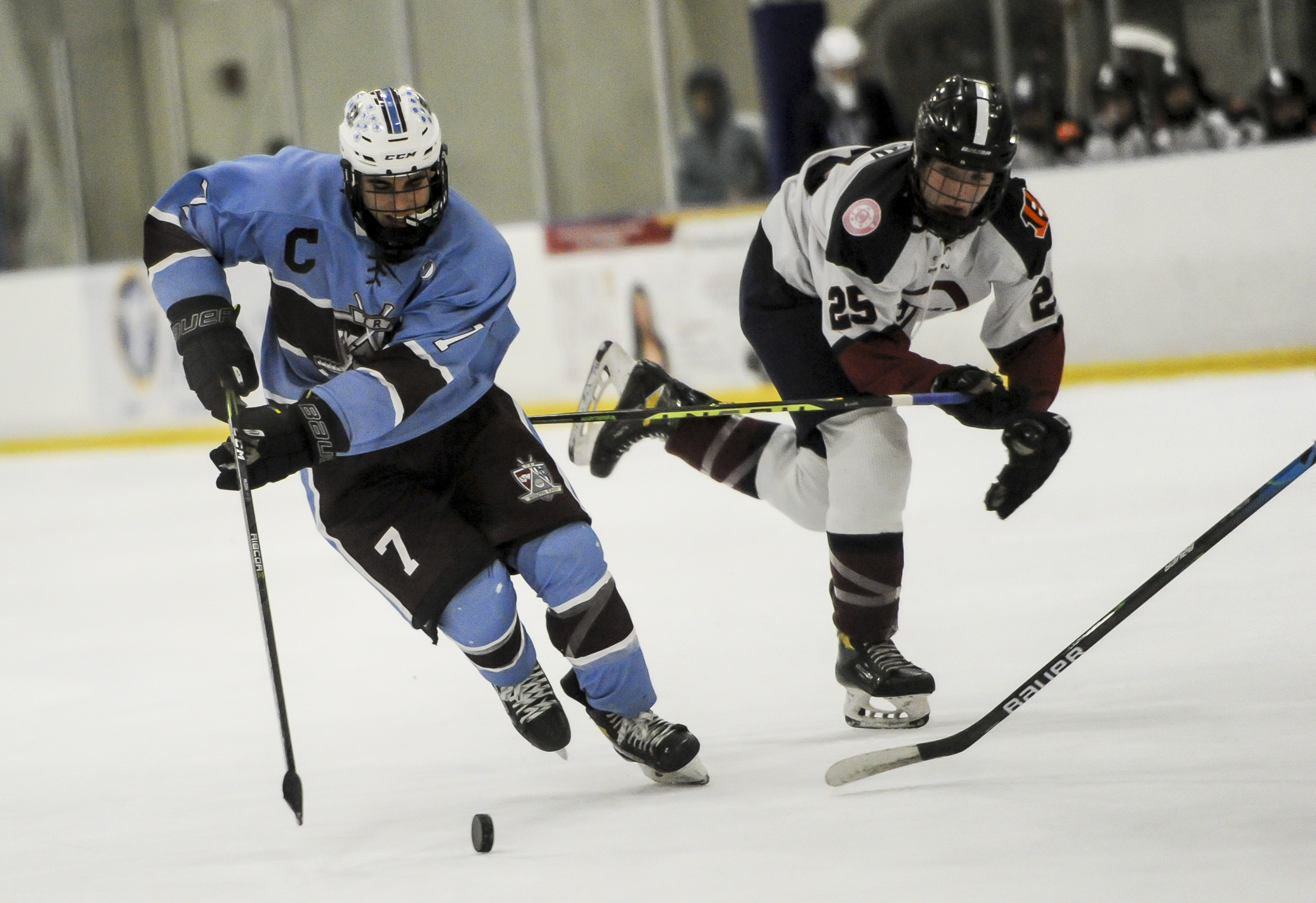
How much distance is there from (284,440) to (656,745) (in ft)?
2.43

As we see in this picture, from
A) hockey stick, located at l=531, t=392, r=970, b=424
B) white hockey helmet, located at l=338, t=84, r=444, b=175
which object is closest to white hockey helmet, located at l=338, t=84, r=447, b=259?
white hockey helmet, located at l=338, t=84, r=444, b=175

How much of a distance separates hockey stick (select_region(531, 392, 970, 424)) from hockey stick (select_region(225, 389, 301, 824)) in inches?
25.8

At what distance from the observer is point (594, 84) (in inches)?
378

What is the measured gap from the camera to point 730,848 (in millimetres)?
2139

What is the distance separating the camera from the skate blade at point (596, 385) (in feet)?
11.3

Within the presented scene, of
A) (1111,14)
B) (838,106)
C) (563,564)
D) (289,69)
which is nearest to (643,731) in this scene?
(563,564)

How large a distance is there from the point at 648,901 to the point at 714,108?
6687 millimetres

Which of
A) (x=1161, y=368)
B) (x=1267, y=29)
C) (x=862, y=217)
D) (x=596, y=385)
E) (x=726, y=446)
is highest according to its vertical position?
(x=1267, y=29)

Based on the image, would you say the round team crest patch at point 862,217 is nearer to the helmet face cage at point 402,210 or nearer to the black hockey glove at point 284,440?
the helmet face cage at point 402,210

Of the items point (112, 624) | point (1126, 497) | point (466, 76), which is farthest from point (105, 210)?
point (1126, 497)

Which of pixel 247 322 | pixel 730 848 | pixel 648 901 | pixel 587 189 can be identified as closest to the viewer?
pixel 648 901

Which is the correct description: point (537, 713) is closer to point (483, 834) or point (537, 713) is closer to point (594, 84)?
point (483, 834)

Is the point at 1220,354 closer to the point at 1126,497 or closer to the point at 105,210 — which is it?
the point at 1126,497

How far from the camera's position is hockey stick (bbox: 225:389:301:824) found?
7.52 feet
